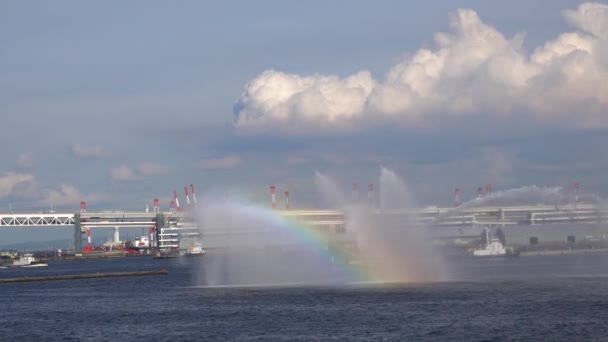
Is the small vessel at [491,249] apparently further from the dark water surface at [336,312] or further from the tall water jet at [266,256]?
the dark water surface at [336,312]

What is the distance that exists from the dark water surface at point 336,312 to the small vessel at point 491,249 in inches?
2402

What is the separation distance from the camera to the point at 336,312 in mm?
68312

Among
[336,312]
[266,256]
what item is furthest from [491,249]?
[336,312]

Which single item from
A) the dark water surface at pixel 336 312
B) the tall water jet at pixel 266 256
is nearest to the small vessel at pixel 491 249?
the tall water jet at pixel 266 256

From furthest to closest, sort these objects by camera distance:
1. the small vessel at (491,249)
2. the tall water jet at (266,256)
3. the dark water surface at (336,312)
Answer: the small vessel at (491,249) → the tall water jet at (266,256) → the dark water surface at (336,312)

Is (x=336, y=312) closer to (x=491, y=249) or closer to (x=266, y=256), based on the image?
(x=266, y=256)

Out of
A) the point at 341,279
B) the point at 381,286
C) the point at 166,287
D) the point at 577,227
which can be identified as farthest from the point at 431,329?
the point at 577,227

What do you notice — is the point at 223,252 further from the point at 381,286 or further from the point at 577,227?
the point at 381,286

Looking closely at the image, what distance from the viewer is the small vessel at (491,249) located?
164000 millimetres

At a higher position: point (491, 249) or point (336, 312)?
point (491, 249)

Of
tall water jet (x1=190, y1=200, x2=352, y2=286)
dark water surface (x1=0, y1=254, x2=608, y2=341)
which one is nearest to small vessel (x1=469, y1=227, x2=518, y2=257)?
tall water jet (x1=190, y1=200, x2=352, y2=286)

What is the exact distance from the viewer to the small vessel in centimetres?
16400

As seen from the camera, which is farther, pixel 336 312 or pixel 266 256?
pixel 266 256

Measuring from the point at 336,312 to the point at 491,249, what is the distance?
101051 millimetres
